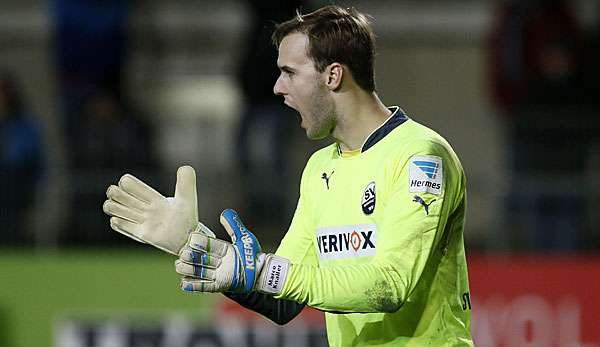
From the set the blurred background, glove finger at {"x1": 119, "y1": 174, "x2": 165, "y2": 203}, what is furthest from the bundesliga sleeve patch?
the blurred background

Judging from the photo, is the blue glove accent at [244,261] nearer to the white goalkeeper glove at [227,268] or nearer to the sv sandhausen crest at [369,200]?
the white goalkeeper glove at [227,268]

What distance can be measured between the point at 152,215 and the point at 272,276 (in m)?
0.43

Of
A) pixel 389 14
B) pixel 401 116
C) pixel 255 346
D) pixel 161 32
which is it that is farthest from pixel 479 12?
pixel 401 116

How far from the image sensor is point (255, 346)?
335 inches

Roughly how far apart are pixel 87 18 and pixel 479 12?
3.96 metres

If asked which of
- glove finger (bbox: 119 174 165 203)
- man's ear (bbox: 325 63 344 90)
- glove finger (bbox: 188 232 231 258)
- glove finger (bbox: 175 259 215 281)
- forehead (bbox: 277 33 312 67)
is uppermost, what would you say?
forehead (bbox: 277 33 312 67)

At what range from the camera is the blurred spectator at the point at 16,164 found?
8.81 metres

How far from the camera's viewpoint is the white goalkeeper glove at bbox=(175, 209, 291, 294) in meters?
3.83

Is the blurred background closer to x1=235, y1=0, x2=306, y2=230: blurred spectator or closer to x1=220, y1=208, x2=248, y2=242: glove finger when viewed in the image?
x1=235, y1=0, x2=306, y2=230: blurred spectator

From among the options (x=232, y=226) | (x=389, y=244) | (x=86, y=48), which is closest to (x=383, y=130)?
(x=389, y=244)

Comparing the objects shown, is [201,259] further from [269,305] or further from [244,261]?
A: [269,305]

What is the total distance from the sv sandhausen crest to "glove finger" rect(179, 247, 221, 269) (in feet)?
1.86

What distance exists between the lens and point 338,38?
4152 millimetres

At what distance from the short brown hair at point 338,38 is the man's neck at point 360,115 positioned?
11 centimetres
